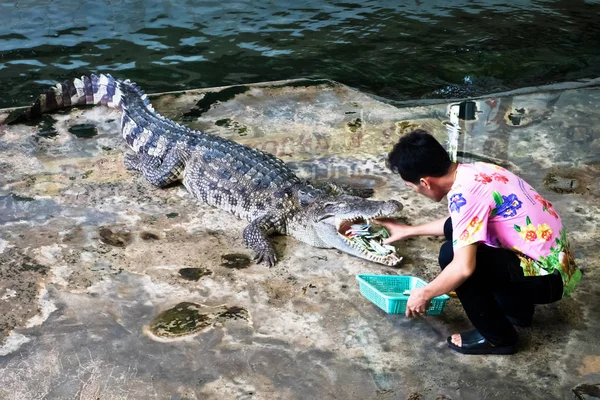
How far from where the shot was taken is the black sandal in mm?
3070

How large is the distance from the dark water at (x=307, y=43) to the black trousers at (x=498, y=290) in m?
4.30

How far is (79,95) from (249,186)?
246 cm

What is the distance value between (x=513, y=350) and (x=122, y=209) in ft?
9.05

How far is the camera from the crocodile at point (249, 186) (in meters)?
4.07

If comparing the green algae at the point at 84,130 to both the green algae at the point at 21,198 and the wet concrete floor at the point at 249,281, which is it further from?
the green algae at the point at 21,198

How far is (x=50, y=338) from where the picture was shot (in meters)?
3.25

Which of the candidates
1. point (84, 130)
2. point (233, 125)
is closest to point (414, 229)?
point (233, 125)

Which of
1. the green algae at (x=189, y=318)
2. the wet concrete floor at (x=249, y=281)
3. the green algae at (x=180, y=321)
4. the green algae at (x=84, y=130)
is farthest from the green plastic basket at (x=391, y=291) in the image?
the green algae at (x=84, y=130)

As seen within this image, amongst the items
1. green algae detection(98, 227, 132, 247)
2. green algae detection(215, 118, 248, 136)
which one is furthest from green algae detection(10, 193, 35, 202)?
green algae detection(215, 118, 248, 136)

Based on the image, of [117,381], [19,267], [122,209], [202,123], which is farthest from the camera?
[202,123]

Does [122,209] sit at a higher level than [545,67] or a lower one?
lower

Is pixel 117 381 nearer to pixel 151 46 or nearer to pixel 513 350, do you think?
pixel 513 350

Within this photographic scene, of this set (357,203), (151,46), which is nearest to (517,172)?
(357,203)

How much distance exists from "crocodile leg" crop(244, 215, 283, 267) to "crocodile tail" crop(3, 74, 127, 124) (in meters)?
2.25
